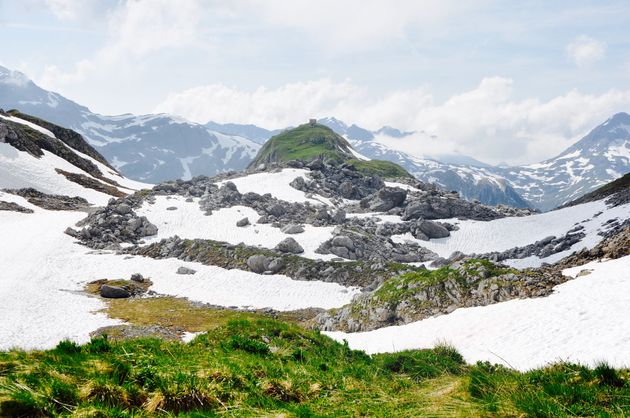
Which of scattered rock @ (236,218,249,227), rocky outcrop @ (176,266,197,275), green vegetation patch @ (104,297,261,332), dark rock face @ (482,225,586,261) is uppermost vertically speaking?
scattered rock @ (236,218,249,227)

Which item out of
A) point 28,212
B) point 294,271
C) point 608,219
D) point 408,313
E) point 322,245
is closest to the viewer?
point 408,313

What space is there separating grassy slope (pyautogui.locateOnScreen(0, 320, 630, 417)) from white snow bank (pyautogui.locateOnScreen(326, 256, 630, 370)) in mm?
5473

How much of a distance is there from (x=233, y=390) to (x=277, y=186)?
7732 centimetres

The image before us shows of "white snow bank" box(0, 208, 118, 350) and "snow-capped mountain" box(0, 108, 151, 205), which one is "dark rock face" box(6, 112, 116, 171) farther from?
"white snow bank" box(0, 208, 118, 350)

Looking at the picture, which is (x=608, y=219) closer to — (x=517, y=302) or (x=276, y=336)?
(x=517, y=302)

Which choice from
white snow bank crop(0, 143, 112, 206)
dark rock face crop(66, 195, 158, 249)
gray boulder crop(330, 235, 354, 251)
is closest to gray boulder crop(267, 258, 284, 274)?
gray boulder crop(330, 235, 354, 251)

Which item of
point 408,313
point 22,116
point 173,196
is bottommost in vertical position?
point 408,313

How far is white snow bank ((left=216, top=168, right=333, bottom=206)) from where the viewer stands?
7838 centimetres

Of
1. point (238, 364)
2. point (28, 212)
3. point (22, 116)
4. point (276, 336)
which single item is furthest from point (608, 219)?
point (22, 116)

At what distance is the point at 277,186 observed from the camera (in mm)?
84125

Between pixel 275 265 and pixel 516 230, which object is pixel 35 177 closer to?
pixel 275 265

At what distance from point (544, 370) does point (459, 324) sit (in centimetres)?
1377

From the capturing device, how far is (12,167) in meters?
89.0

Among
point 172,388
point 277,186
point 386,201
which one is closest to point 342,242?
point 277,186
